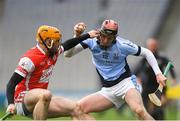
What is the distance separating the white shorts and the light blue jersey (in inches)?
5.6

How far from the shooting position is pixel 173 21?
2916 cm

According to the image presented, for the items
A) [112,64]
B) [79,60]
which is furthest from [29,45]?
[112,64]

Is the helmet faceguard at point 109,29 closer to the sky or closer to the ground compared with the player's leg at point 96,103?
closer to the sky

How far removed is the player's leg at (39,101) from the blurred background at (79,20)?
16549 mm

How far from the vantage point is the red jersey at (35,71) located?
11.3 metres

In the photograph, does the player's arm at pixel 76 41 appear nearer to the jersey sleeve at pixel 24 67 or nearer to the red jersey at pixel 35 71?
the red jersey at pixel 35 71

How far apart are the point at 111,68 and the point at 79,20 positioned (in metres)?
16.3

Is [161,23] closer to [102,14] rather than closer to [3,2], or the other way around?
[102,14]

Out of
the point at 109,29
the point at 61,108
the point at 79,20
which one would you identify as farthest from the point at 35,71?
the point at 79,20

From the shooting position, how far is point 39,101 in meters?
11.0

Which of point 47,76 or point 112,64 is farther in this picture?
point 112,64

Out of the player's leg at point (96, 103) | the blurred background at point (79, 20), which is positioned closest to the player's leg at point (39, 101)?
the player's leg at point (96, 103)

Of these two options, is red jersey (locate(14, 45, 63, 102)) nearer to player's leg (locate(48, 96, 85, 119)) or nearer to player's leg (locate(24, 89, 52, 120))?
player's leg (locate(24, 89, 52, 120))

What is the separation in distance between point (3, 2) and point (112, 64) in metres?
17.5
